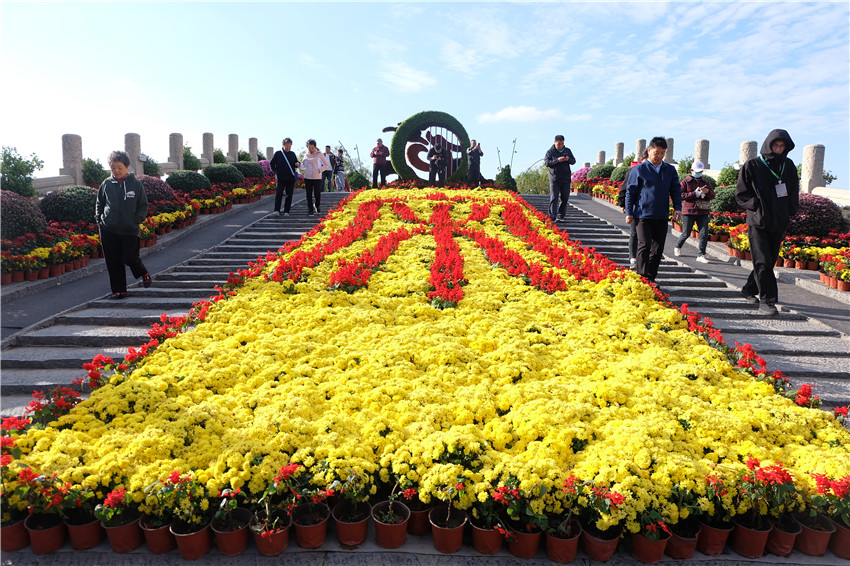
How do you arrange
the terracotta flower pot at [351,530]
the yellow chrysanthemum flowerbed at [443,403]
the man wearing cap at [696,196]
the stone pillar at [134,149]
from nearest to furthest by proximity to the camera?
the terracotta flower pot at [351,530] → the yellow chrysanthemum flowerbed at [443,403] → the man wearing cap at [696,196] → the stone pillar at [134,149]

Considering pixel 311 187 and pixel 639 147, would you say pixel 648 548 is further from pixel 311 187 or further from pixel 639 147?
pixel 639 147

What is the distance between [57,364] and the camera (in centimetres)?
575

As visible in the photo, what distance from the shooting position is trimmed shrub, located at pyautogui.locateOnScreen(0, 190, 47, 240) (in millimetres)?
9195

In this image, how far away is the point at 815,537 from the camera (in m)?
3.30

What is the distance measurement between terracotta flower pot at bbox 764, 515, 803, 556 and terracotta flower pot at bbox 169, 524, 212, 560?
343cm

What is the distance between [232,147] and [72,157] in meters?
10.2

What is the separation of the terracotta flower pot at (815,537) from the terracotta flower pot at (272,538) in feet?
10.3

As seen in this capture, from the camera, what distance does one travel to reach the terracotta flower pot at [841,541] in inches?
129

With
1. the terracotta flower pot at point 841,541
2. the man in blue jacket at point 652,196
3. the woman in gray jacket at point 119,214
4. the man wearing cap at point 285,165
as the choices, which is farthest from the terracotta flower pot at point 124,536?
the man wearing cap at point 285,165

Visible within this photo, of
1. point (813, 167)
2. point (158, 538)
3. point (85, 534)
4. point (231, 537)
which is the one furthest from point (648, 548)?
point (813, 167)

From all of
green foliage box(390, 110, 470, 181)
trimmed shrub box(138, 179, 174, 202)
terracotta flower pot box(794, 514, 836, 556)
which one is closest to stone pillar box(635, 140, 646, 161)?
green foliage box(390, 110, 470, 181)

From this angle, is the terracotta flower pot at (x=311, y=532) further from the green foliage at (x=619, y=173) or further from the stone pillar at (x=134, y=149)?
the green foliage at (x=619, y=173)

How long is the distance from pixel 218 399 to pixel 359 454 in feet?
Answer: 4.89

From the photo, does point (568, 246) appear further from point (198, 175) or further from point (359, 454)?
point (198, 175)
